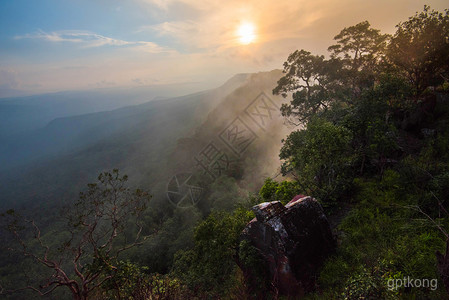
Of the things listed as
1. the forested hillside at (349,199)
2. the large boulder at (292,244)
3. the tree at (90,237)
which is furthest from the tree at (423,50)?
the tree at (90,237)

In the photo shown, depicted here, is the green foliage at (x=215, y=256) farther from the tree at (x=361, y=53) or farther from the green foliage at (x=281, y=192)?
the tree at (x=361, y=53)

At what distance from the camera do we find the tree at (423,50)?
52.4 ft

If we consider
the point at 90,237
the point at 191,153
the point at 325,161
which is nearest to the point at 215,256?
the point at 90,237

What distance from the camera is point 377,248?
8531 millimetres

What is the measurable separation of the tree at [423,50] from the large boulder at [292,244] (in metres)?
16.0

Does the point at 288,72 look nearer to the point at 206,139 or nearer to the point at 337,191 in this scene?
the point at 337,191

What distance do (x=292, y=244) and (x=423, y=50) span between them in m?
19.4

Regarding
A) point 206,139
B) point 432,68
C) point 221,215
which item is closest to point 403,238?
point 221,215

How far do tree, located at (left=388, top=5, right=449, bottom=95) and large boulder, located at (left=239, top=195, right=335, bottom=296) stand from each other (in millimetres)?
15995

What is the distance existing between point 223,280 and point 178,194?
48.5m

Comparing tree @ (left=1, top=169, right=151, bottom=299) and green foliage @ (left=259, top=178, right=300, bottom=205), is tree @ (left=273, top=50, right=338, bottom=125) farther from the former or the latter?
tree @ (left=1, top=169, right=151, bottom=299)

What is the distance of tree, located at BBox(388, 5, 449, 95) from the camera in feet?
52.4

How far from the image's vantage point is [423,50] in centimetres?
1666

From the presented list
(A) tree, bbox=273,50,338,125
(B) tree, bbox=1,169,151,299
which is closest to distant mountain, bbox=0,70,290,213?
(A) tree, bbox=273,50,338,125
